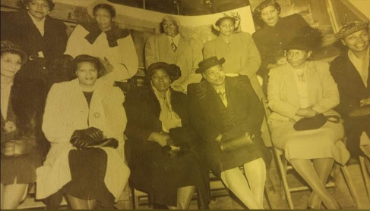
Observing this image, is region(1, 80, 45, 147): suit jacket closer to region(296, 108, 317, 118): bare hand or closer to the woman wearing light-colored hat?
region(296, 108, 317, 118): bare hand

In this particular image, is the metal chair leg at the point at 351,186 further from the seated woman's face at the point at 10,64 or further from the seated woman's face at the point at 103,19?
the seated woman's face at the point at 10,64

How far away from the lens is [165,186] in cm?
445

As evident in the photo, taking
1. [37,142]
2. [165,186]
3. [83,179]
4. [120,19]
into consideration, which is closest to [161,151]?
[165,186]

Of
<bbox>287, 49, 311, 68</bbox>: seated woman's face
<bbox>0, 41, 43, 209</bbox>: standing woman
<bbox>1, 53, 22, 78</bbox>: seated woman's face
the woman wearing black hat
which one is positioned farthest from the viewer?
<bbox>287, 49, 311, 68</bbox>: seated woman's face

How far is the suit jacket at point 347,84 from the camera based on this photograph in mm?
4906

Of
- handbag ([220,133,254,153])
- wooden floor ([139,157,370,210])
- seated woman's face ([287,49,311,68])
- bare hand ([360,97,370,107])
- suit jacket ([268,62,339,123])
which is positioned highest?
seated woman's face ([287,49,311,68])

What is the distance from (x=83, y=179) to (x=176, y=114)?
1.14m

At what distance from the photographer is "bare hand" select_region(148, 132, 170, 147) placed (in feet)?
15.1

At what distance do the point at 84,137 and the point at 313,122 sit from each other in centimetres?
234

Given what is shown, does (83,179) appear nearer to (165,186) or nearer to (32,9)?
(165,186)

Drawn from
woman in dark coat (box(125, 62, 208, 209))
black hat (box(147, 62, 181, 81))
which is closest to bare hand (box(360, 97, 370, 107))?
woman in dark coat (box(125, 62, 208, 209))

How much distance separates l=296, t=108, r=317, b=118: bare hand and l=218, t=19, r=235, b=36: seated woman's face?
1.14m

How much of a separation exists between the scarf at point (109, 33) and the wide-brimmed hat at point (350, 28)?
2.35m

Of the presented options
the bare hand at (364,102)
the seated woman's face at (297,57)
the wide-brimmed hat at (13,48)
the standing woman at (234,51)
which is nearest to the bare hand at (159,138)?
the standing woman at (234,51)
